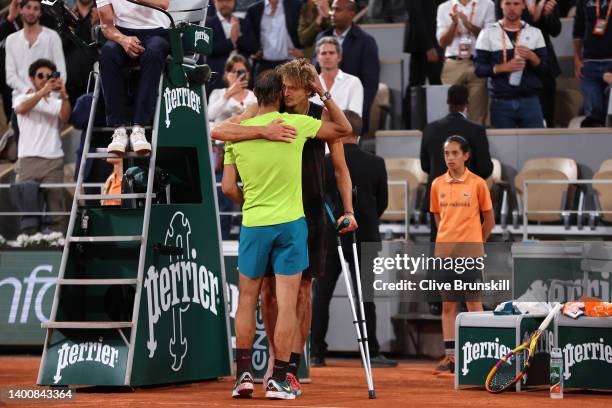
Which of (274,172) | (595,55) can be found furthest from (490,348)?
(595,55)

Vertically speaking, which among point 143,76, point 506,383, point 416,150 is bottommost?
point 506,383

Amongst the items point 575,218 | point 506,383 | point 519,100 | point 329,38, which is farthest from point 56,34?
point 506,383

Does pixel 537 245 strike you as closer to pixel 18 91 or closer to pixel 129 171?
pixel 129 171

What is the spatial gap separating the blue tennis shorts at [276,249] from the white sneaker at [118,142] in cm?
131

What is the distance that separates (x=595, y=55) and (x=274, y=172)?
8.12 metres

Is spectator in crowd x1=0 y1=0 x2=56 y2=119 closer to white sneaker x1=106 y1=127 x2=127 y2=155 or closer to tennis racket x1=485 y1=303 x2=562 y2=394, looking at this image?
Result: white sneaker x1=106 y1=127 x2=127 y2=155

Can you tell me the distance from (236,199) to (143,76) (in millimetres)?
1360

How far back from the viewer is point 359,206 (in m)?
12.5

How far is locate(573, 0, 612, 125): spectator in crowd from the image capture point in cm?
1581

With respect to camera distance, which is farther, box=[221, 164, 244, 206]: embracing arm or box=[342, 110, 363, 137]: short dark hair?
box=[342, 110, 363, 137]: short dark hair

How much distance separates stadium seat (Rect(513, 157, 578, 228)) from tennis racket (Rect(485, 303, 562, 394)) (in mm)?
4413

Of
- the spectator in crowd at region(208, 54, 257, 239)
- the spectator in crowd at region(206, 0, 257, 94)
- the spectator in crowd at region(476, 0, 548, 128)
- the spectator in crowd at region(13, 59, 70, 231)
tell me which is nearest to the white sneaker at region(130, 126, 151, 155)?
the spectator in crowd at region(208, 54, 257, 239)

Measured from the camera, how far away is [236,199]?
963 centimetres

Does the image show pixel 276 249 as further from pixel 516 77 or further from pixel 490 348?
pixel 516 77
